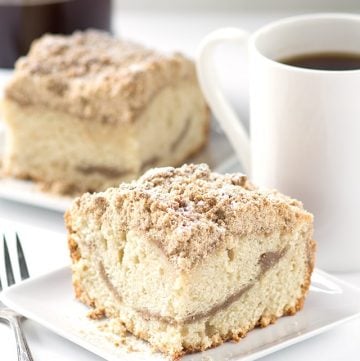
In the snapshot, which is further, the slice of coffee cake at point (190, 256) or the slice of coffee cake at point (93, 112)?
the slice of coffee cake at point (93, 112)

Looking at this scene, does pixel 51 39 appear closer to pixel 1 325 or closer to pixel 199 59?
pixel 199 59

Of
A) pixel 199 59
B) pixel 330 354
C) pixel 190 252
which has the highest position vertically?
pixel 199 59

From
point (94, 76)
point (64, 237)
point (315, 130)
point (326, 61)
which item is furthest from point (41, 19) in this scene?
point (315, 130)

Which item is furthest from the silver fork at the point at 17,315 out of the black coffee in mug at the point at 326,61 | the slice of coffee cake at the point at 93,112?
the black coffee in mug at the point at 326,61

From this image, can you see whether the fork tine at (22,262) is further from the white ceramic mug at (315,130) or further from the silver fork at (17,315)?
the white ceramic mug at (315,130)

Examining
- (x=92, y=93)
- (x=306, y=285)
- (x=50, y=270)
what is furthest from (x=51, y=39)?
(x=306, y=285)

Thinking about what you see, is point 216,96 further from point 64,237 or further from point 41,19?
point 41,19

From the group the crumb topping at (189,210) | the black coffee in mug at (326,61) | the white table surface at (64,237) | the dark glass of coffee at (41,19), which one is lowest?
the white table surface at (64,237)
